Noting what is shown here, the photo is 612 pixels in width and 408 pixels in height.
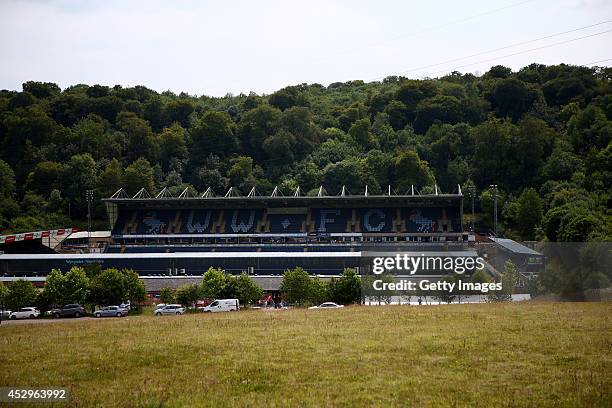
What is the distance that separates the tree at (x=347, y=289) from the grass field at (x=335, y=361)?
1648 centimetres

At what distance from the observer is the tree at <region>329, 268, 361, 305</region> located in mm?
45594

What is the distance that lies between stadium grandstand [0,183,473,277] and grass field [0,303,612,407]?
3985cm

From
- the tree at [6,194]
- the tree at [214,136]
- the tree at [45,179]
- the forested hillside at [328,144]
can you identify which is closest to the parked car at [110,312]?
→ the forested hillside at [328,144]

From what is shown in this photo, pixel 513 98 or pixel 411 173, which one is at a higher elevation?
pixel 513 98

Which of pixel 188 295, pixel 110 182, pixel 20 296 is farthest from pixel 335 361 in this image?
pixel 110 182

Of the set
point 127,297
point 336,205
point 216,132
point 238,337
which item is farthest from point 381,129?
point 238,337

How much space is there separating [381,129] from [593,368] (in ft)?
323

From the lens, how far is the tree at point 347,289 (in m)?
45.6

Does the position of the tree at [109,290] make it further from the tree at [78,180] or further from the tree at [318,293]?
the tree at [78,180]

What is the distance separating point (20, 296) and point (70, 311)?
202 inches

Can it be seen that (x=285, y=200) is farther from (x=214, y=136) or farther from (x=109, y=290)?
(x=214, y=136)

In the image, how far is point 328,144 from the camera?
11000 cm

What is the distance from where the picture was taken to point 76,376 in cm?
1928

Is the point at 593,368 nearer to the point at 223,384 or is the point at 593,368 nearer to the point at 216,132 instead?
the point at 223,384
